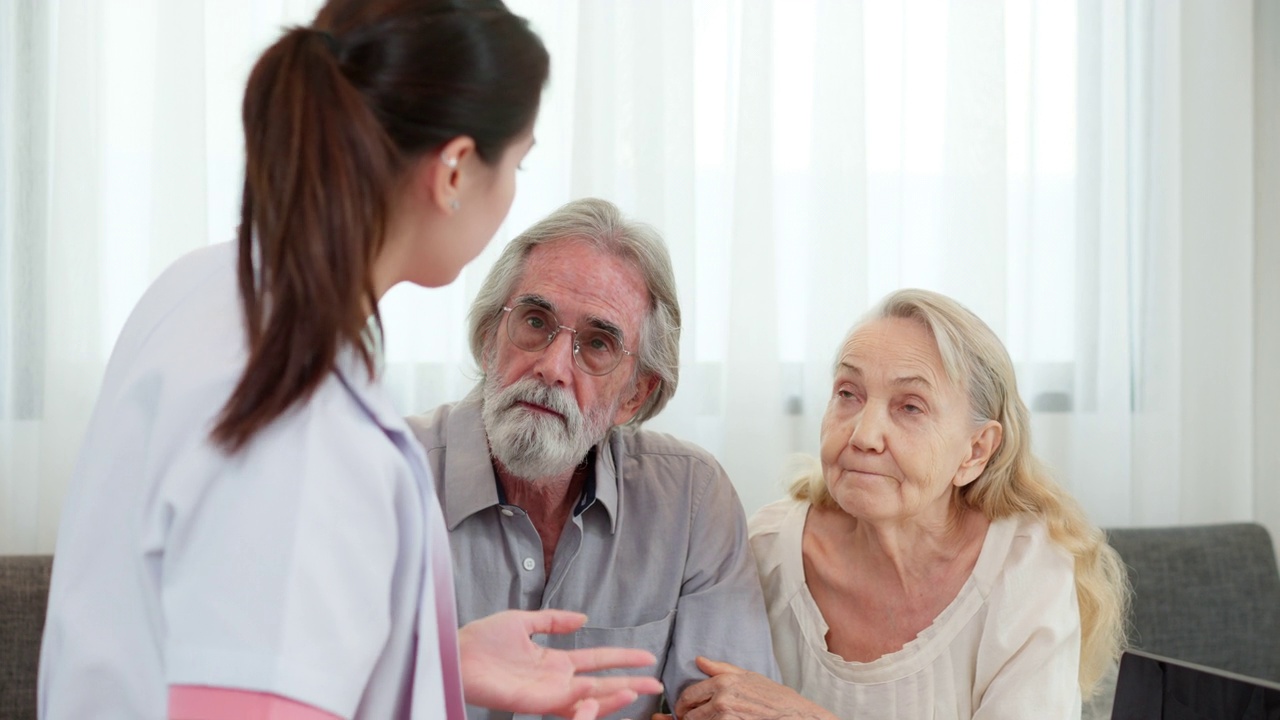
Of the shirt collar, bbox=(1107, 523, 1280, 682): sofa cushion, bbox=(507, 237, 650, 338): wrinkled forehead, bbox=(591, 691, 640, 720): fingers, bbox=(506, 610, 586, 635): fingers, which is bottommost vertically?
Answer: bbox=(1107, 523, 1280, 682): sofa cushion

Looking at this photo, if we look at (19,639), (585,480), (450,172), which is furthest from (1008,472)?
(19,639)

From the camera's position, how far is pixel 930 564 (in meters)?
1.79

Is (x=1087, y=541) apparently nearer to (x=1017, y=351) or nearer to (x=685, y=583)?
(x=685, y=583)

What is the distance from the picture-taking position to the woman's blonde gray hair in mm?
1750

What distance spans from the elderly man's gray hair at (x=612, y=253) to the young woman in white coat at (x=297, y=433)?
2.77 ft

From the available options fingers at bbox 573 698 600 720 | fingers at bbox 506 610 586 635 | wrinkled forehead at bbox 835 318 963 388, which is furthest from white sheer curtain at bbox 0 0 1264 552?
fingers at bbox 573 698 600 720

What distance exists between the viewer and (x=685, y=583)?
178 cm

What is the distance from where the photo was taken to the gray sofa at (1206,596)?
7.85ft

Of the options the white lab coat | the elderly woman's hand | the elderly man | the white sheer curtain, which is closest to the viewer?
the white lab coat

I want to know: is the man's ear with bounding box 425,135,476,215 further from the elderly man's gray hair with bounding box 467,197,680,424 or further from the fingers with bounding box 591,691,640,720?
the elderly man's gray hair with bounding box 467,197,680,424

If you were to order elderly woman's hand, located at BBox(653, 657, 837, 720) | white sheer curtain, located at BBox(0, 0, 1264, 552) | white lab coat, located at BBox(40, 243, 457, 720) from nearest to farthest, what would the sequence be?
white lab coat, located at BBox(40, 243, 457, 720) < elderly woman's hand, located at BBox(653, 657, 837, 720) < white sheer curtain, located at BBox(0, 0, 1264, 552)

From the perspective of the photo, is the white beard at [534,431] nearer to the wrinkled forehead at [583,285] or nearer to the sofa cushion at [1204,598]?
the wrinkled forehead at [583,285]

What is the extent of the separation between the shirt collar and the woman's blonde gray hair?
46cm

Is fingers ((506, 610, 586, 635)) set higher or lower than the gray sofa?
higher
